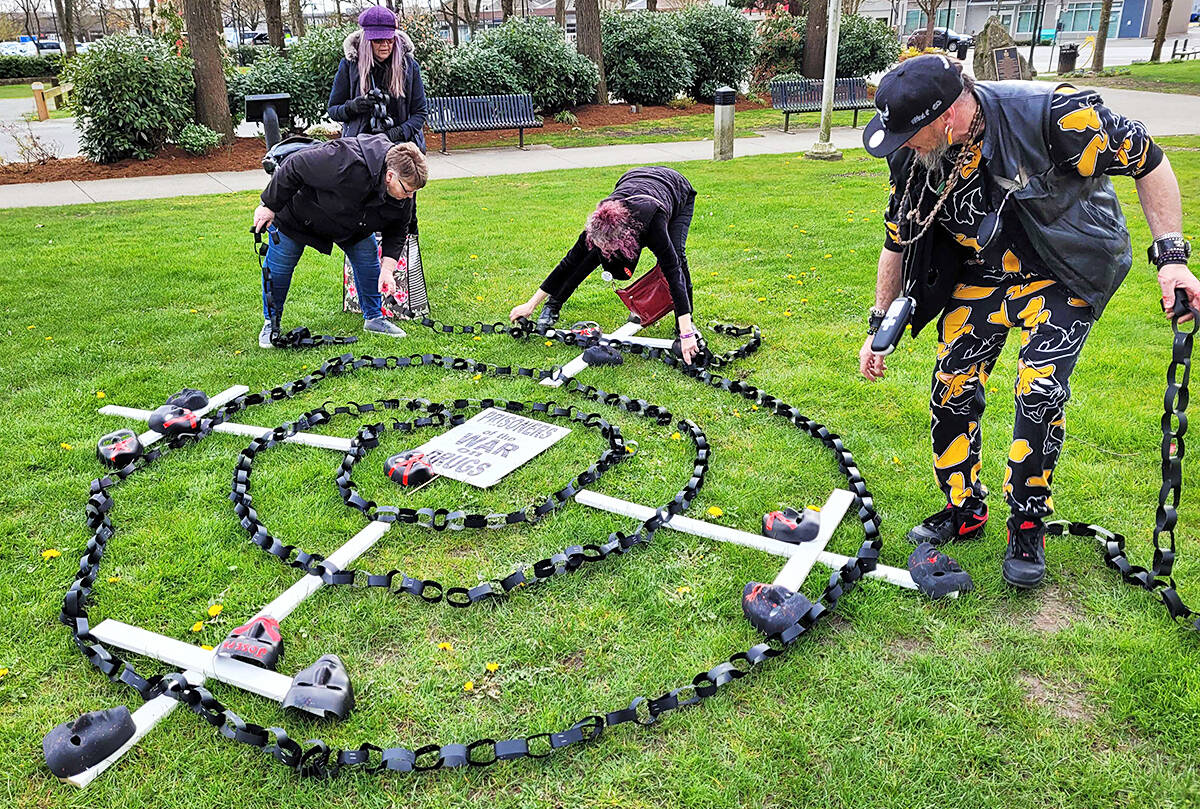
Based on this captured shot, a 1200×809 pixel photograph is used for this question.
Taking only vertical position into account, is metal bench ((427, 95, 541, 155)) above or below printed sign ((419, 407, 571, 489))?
above

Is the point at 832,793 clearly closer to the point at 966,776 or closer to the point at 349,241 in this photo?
the point at 966,776

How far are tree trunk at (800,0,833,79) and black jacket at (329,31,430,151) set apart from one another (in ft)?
57.2

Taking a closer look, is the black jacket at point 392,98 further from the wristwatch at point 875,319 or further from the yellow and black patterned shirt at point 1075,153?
the yellow and black patterned shirt at point 1075,153

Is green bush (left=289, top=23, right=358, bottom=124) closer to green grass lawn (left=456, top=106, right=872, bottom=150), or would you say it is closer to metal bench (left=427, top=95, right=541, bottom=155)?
metal bench (left=427, top=95, right=541, bottom=155)

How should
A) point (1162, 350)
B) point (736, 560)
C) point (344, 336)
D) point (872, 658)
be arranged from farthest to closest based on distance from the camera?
point (344, 336) → point (1162, 350) → point (736, 560) → point (872, 658)

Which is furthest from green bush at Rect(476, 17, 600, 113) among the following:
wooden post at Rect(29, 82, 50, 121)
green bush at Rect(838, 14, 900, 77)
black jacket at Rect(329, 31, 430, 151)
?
wooden post at Rect(29, 82, 50, 121)

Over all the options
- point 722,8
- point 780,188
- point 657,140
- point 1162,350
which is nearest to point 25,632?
point 1162,350

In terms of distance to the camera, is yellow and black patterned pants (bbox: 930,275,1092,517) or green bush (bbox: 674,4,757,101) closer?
yellow and black patterned pants (bbox: 930,275,1092,517)

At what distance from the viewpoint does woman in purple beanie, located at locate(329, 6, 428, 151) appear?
650 centimetres

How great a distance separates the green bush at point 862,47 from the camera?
914 inches

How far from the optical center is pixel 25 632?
11.2 feet

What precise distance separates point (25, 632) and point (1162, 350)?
667cm

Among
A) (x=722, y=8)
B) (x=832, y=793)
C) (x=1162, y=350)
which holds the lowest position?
(x=832, y=793)

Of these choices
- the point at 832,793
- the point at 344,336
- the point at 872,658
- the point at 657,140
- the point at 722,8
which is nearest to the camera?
the point at 832,793
